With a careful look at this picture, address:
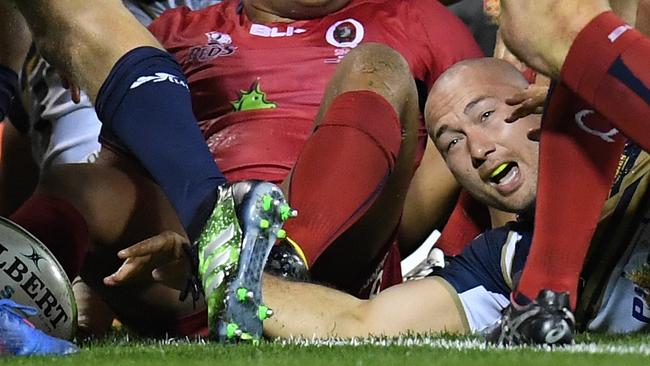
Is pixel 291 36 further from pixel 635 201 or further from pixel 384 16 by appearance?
pixel 635 201

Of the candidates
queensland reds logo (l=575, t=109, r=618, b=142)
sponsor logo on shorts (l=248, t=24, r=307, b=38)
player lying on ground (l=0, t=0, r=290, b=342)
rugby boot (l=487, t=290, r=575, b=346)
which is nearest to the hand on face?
queensland reds logo (l=575, t=109, r=618, b=142)

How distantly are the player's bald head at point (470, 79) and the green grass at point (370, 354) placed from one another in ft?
2.63

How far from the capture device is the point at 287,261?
8.27 ft

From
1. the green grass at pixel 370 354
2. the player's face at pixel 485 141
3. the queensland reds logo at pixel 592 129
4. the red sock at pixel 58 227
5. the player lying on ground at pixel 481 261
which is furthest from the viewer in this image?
the player's face at pixel 485 141

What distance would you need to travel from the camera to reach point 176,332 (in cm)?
311

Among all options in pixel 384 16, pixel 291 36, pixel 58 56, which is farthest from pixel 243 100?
pixel 58 56

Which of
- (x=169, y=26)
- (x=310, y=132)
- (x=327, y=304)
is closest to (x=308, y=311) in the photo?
(x=327, y=304)

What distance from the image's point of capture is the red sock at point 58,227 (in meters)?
2.75

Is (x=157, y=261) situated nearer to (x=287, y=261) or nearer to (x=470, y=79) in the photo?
(x=287, y=261)

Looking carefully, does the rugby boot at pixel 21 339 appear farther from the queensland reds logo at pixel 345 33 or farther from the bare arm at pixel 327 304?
the queensland reds logo at pixel 345 33

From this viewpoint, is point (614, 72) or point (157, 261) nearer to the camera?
point (614, 72)

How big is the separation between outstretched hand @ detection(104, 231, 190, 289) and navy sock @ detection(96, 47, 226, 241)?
0.87ft

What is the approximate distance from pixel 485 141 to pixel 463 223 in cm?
47

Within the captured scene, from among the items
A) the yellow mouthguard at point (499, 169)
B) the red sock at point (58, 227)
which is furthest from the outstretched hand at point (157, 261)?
the yellow mouthguard at point (499, 169)
